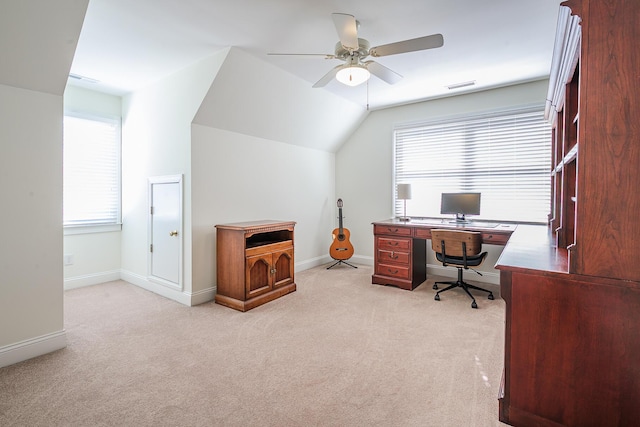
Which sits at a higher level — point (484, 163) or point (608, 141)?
point (484, 163)

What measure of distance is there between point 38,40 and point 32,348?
2.13 meters

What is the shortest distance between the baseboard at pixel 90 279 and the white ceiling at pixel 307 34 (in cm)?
247

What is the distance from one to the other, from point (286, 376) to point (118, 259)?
3566 millimetres

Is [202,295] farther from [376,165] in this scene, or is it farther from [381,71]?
[376,165]

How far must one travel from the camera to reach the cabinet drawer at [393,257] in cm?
399

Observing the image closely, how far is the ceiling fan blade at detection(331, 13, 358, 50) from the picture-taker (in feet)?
6.46

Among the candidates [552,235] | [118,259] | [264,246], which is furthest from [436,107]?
[118,259]

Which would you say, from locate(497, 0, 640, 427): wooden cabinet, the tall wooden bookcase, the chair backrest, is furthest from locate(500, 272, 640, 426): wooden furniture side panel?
the chair backrest

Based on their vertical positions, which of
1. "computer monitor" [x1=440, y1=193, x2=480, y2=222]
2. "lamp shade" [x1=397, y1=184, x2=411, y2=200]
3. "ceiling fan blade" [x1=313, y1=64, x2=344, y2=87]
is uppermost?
"ceiling fan blade" [x1=313, y1=64, x2=344, y2=87]

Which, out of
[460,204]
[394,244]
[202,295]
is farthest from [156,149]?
[460,204]

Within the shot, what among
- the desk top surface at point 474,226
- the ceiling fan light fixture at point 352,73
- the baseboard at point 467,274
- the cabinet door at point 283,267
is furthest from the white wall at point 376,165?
the ceiling fan light fixture at point 352,73

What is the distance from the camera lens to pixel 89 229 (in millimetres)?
4094

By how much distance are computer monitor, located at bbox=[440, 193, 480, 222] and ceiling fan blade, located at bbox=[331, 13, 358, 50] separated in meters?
2.58

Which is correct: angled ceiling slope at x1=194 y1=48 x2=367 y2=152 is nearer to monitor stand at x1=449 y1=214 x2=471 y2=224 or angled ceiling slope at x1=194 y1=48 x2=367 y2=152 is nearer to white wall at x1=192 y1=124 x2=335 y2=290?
white wall at x1=192 y1=124 x2=335 y2=290
